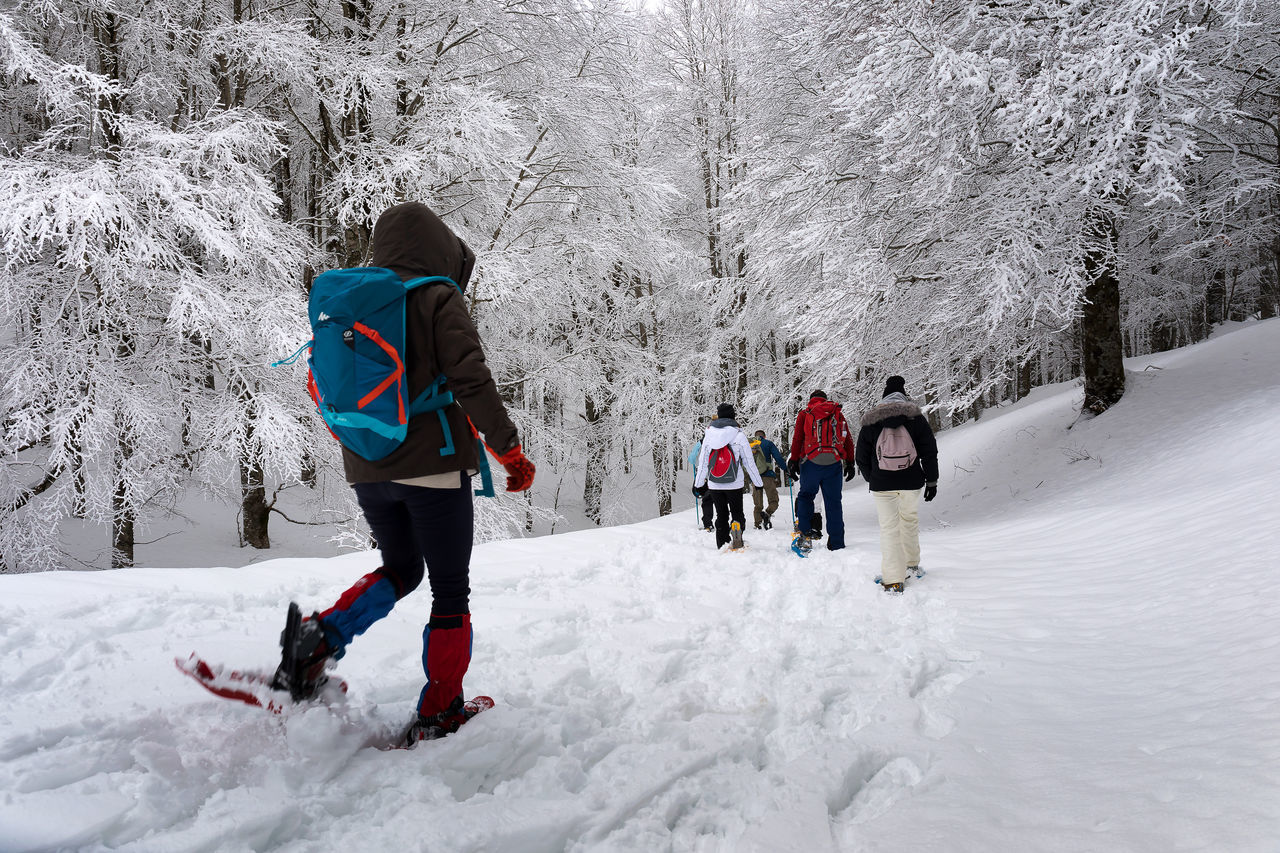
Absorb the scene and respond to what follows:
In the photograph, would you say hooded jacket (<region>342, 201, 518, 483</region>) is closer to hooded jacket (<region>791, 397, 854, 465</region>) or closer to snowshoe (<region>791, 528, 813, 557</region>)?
snowshoe (<region>791, 528, 813, 557</region>)

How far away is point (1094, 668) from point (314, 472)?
31.3ft

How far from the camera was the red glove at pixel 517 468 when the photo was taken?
2.21 m

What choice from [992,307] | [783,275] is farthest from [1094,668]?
[783,275]

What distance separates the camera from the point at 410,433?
2.17m

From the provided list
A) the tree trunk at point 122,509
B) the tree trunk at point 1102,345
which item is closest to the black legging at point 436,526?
the tree trunk at point 122,509

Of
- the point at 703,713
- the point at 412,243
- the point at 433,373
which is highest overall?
the point at 412,243

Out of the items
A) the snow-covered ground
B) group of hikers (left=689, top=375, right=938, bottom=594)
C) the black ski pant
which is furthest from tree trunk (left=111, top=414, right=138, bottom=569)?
group of hikers (left=689, top=375, right=938, bottom=594)

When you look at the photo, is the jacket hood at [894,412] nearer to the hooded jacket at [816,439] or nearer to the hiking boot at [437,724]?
the hooded jacket at [816,439]

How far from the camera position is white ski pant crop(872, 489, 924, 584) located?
459 centimetres

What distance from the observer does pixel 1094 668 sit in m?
2.92

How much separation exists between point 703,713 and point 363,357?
1851 millimetres

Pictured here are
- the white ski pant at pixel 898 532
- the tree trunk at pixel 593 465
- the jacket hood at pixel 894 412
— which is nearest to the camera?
the white ski pant at pixel 898 532

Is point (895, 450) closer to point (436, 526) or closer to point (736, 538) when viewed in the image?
point (736, 538)

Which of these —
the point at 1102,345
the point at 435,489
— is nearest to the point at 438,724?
the point at 435,489
